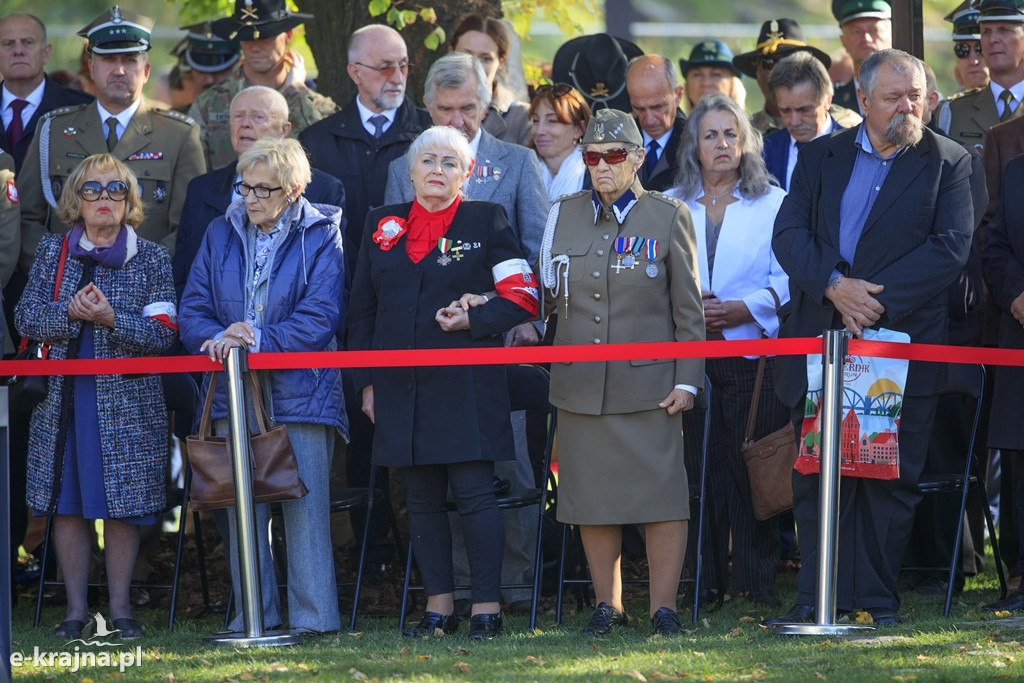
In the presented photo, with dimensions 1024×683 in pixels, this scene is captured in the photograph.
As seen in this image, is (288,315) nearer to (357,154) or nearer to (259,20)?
(357,154)

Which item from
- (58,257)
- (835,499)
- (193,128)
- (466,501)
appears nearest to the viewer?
(835,499)

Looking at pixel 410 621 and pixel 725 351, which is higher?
pixel 725 351

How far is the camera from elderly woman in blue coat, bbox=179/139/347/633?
6.55 meters

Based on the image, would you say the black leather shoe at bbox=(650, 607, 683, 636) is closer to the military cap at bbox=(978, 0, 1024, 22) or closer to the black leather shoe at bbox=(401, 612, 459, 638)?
the black leather shoe at bbox=(401, 612, 459, 638)

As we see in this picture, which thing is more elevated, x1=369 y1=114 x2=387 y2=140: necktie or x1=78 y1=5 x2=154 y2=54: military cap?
x1=78 y1=5 x2=154 y2=54: military cap

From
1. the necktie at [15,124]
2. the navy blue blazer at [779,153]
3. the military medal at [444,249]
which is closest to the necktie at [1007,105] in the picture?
the navy blue blazer at [779,153]

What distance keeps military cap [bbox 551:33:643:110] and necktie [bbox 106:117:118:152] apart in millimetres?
2651

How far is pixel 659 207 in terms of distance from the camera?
6.38 m

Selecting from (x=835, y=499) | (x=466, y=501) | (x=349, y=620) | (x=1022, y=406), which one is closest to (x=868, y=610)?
(x=835, y=499)

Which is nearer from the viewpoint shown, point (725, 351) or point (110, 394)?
point (725, 351)

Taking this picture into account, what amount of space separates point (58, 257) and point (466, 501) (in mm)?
2237

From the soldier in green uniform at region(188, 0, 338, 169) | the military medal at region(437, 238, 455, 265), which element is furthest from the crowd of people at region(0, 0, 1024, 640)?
the soldier in green uniform at region(188, 0, 338, 169)

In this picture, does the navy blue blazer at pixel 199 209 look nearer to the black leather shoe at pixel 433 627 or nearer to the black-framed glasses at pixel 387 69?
the black-framed glasses at pixel 387 69

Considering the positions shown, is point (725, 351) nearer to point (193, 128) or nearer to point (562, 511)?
point (562, 511)
